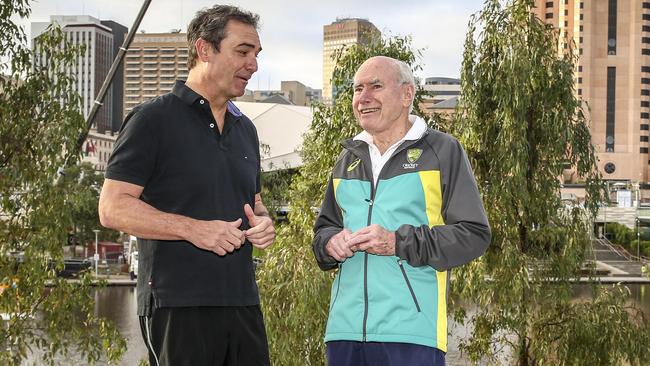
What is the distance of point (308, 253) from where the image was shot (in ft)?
32.6

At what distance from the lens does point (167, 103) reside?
2.54 m

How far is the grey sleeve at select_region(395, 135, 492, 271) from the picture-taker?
8.43 feet

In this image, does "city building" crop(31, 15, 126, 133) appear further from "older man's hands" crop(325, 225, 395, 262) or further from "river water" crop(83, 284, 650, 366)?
"older man's hands" crop(325, 225, 395, 262)

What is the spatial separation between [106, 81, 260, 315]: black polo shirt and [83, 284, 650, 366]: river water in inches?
798

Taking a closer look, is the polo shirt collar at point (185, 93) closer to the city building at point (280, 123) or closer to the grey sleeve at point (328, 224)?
the grey sleeve at point (328, 224)

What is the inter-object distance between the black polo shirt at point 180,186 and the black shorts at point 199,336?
4 cm

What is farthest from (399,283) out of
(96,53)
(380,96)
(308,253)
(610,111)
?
(96,53)

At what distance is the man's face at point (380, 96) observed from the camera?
2814 millimetres

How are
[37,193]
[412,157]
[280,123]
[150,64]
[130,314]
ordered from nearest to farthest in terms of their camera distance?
[412,157]
[37,193]
[130,314]
[280,123]
[150,64]

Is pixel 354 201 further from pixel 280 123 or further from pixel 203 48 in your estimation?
pixel 280 123

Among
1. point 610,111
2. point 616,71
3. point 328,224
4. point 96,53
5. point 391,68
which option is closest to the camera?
point 391,68

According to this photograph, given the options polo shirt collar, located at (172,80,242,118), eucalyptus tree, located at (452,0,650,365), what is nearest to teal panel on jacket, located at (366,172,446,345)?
polo shirt collar, located at (172,80,242,118)

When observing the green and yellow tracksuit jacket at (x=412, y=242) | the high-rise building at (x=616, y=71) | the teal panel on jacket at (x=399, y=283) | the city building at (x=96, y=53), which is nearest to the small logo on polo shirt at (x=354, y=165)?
the green and yellow tracksuit jacket at (x=412, y=242)

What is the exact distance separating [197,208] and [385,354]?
2.42 feet
